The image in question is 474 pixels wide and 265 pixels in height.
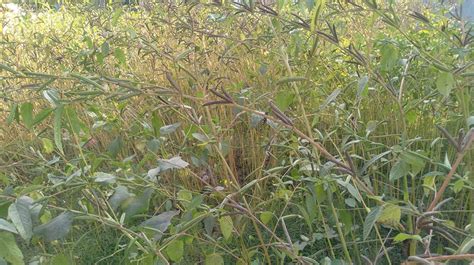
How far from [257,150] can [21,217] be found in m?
1.63

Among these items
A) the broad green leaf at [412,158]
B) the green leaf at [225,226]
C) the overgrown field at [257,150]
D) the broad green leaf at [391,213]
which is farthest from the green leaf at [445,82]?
the green leaf at [225,226]

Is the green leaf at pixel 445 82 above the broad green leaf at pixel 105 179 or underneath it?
above

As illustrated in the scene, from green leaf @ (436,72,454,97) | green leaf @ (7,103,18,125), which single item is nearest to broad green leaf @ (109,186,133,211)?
green leaf @ (7,103,18,125)

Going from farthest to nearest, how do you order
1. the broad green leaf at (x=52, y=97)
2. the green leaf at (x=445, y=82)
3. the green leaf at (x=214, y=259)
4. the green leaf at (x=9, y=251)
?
1. the green leaf at (x=214, y=259)
2. the green leaf at (x=445, y=82)
3. the broad green leaf at (x=52, y=97)
4. the green leaf at (x=9, y=251)

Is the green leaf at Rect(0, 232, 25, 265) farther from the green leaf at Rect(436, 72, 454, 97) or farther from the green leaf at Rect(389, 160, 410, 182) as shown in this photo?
the green leaf at Rect(436, 72, 454, 97)

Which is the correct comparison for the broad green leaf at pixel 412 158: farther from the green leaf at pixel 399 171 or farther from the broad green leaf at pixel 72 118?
the broad green leaf at pixel 72 118

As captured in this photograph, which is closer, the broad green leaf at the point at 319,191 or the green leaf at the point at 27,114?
the green leaf at the point at 27,114

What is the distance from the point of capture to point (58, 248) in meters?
2.29

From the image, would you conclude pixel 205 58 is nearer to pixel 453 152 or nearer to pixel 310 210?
pixel 453 152

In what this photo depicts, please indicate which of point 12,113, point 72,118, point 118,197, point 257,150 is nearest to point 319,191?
point 118,197

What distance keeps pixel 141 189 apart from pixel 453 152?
1.30 m

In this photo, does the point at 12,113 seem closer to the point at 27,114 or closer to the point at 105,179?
the point at 27,114

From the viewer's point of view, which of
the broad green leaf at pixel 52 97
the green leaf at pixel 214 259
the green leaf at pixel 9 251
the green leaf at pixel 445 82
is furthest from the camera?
the green leaf at pixel 214 259

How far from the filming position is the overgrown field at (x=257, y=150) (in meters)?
1.20
